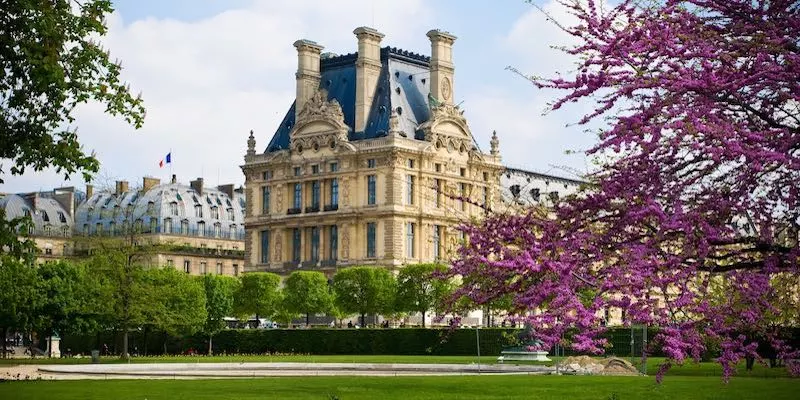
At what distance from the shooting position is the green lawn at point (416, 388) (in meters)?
28.3

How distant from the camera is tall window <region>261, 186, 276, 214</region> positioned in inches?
4446

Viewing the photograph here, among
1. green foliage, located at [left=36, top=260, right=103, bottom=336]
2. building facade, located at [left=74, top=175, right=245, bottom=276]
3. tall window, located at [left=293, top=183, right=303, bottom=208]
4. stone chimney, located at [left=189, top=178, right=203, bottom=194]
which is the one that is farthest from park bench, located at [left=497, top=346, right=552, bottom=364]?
stone chimney, located at [left=189, top=178, right=203, bottom=194]

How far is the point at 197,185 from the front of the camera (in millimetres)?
130625

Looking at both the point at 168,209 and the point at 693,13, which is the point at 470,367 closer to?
the point at 693,13

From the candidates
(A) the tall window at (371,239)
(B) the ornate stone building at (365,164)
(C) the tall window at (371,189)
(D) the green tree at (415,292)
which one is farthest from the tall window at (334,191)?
(D) the green tree at (415,292)

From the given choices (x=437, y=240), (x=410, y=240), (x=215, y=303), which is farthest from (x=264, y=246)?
(x=215, y=303)

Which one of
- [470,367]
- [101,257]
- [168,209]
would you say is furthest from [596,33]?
[168,209]

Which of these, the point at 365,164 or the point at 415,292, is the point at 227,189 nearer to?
the point at 365,164

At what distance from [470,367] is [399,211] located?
185 ft

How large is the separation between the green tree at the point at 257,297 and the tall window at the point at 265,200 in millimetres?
20467

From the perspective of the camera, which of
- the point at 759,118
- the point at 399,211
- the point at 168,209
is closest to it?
the point at 759,118

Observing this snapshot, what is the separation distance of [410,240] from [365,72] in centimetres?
1422

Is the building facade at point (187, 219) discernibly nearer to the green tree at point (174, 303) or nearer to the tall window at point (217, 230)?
the tall window at point (217, 230)

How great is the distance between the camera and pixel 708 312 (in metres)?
13.7
